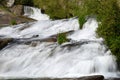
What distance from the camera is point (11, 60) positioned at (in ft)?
70.0

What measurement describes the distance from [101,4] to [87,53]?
3.51 meters

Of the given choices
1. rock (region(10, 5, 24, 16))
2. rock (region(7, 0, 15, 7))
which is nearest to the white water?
rock (region(10, 5, 24, 16))

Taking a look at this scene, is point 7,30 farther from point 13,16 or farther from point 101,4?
point 101,4

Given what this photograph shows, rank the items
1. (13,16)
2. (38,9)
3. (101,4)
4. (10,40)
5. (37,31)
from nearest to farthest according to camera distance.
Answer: (101,4) < (10,40) < (37,31) < (13,16) < (38,9)

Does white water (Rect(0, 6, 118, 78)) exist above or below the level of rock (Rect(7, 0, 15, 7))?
below

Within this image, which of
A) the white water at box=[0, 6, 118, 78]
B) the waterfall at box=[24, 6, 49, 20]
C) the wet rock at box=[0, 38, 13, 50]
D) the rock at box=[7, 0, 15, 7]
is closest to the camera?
the white water at box=[0, 6, 118, 78]

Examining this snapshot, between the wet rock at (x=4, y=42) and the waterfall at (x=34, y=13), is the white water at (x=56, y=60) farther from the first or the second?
the waterfall at (x=34, y=13)

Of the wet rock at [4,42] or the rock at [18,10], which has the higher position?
the rock at [18,10]

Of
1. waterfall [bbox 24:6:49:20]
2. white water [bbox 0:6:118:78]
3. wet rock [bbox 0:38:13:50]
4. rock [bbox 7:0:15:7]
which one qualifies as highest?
rock [bbox 7:0:15:7]

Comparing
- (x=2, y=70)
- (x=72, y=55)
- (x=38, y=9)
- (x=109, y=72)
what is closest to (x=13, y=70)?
(x=2, y=70)

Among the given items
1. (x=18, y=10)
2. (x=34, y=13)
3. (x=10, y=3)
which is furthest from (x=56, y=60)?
(x=10, y=3)

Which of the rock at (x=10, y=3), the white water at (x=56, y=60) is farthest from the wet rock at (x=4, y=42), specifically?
the rock at (x=10, y=3)

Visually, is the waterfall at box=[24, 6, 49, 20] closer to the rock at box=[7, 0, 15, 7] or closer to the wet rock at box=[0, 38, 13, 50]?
the rock at box=[7, 0, 15, 7]

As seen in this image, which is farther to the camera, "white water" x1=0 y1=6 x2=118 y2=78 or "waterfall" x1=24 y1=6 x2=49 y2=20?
"waterfall" x1=24 y1=6 x2=49 y2=20
